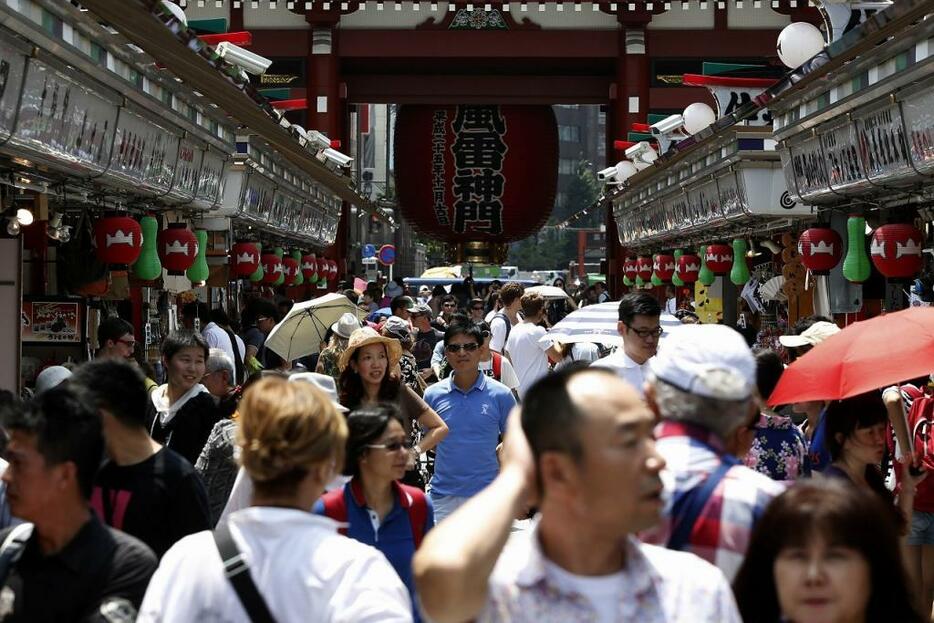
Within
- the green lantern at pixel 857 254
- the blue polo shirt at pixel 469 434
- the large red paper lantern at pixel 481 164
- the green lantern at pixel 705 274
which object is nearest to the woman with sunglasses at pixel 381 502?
the blue polo shirt at pixel 469 434

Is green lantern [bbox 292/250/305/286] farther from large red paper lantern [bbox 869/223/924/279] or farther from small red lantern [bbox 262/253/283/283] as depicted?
large red paper lantern [bbox 869/223/924/279]

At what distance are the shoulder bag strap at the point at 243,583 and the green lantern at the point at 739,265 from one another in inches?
548

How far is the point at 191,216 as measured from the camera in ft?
46.2

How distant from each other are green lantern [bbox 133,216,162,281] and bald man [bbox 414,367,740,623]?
8.88 meters

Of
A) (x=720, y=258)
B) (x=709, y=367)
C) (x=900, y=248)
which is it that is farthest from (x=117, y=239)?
(x=720, y=258)

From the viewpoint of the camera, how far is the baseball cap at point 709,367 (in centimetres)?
313

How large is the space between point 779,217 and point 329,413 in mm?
11794

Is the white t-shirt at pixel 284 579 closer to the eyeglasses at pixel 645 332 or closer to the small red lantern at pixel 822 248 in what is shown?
the eyeglasses at pixel 645 332

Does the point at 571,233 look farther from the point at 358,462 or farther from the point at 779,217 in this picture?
the point at 358,462

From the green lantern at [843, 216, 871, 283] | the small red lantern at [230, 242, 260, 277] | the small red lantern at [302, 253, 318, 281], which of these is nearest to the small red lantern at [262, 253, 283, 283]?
the small red lantern at [230, 242, 260, 277]

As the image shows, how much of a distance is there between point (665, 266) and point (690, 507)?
19067 mm

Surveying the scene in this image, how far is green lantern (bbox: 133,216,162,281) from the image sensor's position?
1116cm

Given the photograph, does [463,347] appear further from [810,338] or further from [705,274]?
[705,274]

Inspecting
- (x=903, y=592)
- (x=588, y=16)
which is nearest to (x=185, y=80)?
A: (x=903, y=592)
